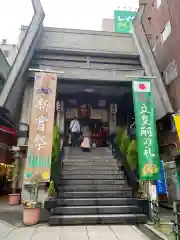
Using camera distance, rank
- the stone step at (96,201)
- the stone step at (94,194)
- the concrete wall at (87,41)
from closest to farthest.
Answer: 1. the stone step at (96,201)
2. the stone step at (94,194)
3. the concrete wall at (87,41)

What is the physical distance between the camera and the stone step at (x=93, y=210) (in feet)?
20.9

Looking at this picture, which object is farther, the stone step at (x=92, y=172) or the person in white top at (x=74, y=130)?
the person in white top at (x=74, y=130)

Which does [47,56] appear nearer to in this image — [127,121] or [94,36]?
[94,36]

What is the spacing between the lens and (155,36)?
13.6 meters

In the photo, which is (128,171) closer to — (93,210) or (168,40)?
(93,210)

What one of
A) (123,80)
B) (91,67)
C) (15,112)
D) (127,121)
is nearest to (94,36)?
(91,67)

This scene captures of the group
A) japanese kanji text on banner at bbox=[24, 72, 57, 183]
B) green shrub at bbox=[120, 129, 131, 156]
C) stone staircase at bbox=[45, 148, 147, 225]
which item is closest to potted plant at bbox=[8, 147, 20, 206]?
stone staircase at bbox=[45, 148, 147, 225]

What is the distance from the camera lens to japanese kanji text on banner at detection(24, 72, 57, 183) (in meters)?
6.44

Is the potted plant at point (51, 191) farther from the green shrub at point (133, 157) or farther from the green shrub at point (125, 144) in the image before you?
the green shrub at point (125, 144)

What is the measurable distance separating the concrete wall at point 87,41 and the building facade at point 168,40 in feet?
6.05

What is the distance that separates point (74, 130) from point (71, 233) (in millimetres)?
6524

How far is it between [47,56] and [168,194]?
30.3 ft

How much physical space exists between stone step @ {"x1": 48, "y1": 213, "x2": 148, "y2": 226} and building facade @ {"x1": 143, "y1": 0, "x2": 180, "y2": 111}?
5.96m

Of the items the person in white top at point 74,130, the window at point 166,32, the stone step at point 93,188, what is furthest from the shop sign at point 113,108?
the stone step at point 93,188
